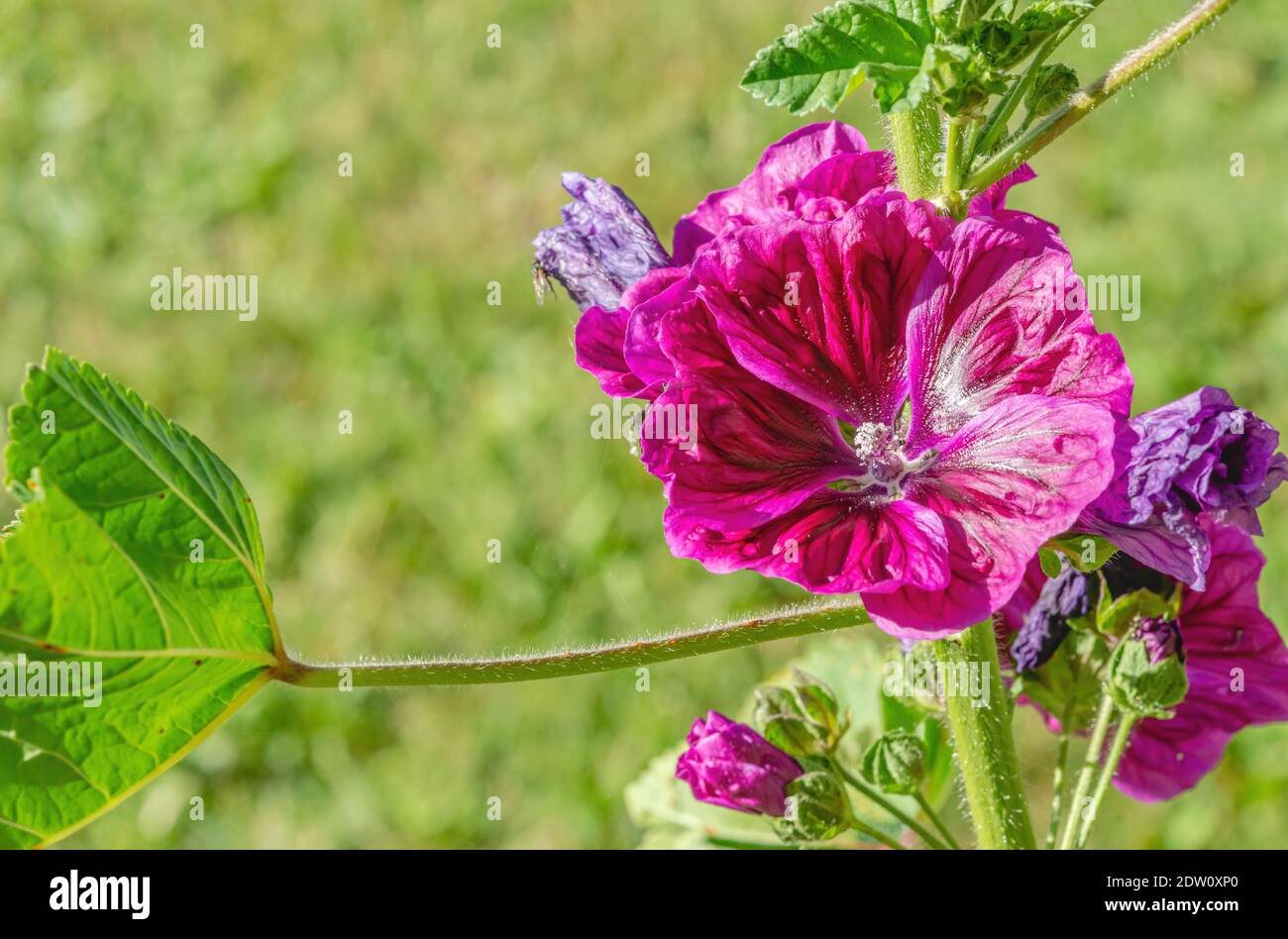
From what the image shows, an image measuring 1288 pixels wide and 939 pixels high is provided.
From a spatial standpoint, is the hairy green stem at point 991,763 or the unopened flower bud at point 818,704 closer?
the hairy green stem at point 991,763

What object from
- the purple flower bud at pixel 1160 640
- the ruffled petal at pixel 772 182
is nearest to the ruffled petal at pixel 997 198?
the ruffled petal at pixel 772 182

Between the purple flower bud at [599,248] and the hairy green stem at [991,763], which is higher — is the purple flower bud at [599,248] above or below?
above

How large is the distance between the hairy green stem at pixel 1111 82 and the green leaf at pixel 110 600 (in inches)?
25.1

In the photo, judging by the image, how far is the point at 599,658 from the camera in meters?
1.02

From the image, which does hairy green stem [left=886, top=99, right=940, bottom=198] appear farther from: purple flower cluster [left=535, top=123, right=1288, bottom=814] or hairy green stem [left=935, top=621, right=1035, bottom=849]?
hairy green stem [left=935, top=621, right=1035, bottom=849]

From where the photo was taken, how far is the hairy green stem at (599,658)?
3.36 feet

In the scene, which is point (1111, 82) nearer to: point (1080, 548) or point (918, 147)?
point (918, 147)

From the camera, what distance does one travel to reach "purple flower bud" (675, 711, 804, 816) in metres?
1.24

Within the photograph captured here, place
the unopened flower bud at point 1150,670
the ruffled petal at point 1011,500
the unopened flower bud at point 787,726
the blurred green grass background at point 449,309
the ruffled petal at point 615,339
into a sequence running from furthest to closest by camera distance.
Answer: the blurred green grass background at point 449,309 < the unopened flower bud at point 787,726 < the unopened flower bud at point 1150,670 < the ruffled petal at point 615,339 < the ruffled petal at point 1011,500

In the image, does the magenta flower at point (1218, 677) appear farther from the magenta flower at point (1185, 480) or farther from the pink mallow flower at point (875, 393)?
the pink mallow flower at point (875, 393)

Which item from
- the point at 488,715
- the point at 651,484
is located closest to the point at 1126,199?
the point at 651,484

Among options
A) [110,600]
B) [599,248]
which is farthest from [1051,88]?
[110,600]

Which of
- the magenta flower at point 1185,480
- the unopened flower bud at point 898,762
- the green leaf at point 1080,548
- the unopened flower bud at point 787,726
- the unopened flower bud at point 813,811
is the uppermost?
the magenta flower at point 1185,480

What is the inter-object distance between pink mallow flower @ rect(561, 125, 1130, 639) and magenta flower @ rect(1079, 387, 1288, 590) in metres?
0.08
